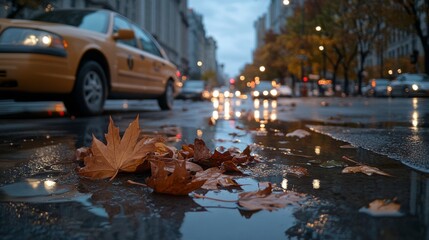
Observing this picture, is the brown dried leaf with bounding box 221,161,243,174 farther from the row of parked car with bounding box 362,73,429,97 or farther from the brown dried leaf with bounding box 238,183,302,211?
the row of parked car with bounding box 362,73,429,97

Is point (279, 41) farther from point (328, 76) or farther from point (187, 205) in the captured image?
point (187, 205)

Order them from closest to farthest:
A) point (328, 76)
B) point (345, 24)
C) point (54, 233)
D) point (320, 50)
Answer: point (54, 233) → point (345, 24) → point (320, 50) → point (328, 76)

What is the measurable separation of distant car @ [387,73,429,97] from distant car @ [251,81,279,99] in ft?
23.5

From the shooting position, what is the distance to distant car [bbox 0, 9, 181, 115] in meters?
6.19

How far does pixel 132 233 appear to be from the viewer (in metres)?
1.66

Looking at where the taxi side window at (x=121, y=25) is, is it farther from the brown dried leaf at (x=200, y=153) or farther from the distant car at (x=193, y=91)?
the distant car at (x=193, y=91)

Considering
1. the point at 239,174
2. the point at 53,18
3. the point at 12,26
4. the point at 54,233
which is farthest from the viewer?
the point at 53,18

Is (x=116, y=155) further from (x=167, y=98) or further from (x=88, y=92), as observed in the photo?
(x=167, y=98)

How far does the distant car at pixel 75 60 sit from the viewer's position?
20.3 feet

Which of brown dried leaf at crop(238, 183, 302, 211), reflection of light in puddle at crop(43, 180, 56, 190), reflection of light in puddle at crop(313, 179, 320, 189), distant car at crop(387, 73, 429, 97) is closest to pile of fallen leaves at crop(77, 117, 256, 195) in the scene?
reflection of light in puddle at crop(43, 180, 56, 190)

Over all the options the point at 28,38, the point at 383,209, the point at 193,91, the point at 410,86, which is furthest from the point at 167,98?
the point at 193,91

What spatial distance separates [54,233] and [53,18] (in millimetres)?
6649

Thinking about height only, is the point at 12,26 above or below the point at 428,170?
above

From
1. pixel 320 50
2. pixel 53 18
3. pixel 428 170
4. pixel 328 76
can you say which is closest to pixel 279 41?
pixel 320 50
